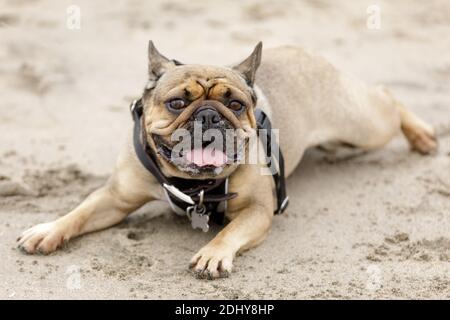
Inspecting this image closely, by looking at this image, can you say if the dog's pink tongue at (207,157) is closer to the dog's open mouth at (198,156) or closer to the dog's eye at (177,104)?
the dog's open mouth at (198,156)

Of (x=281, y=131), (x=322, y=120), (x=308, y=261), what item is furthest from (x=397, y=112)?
(x=308, y=261)

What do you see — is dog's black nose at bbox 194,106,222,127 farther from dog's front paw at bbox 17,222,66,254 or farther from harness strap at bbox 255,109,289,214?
dog's front paw at bbox 17,222,66,254

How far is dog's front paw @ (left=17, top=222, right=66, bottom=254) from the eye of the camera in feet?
14.7

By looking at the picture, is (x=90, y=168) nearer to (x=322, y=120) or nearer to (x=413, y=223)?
(x=322, y=120)

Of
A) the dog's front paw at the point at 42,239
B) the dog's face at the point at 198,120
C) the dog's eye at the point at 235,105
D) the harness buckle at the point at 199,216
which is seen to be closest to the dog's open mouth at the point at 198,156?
the dog's face at the point at 198,120

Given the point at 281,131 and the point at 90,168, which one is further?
the point at 90,168

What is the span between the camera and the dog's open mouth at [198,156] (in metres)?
4.21

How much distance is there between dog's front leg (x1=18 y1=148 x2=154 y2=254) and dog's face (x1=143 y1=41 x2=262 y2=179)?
0.31 m

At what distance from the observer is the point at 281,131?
17.1 feet

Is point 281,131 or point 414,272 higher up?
point 281,131

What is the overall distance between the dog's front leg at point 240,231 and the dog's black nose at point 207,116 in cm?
60

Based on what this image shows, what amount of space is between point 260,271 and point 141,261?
2.01 feet

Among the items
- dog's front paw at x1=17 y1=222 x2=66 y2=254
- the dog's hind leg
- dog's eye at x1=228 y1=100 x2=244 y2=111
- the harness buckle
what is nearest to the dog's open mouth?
dog's eye at x1=228 y1=100 x2=244 y2=111
